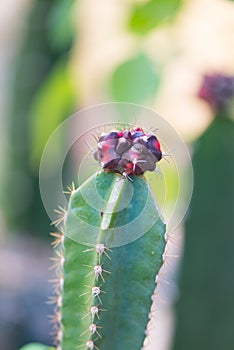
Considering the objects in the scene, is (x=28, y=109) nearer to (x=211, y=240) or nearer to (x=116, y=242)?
(x=211, y=240)

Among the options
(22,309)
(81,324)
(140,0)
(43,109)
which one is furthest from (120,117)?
(22,309)

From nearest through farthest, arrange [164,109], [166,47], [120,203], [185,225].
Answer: [120,203]
[166,47]
[185,225]
[164,109]

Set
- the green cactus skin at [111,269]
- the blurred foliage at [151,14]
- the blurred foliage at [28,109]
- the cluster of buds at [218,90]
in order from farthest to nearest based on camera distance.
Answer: the blurred foliage at [28,109], the cluster of buds at [218,90], the blurred foliage at [151,14], the green cactus skin at [111,269]

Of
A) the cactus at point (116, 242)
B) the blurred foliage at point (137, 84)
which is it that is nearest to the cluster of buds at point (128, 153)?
the cactus at point (116, 242)

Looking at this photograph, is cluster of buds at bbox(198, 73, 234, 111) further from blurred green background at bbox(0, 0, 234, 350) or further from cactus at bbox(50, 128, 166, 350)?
cactus at bbox(50, 128, 166, 350)

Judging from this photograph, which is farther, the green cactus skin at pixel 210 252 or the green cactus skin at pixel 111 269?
the green cactus skin at pixel 210 252

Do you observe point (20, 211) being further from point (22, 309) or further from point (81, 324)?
point (81, 324)

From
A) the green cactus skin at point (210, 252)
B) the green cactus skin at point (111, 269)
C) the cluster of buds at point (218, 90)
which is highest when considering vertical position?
the cluster of buds at point (218, 90)

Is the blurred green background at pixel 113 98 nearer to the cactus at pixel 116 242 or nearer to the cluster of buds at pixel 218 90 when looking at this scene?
the cluster of buds at pixel 218 90
